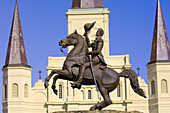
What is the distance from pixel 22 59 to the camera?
65.2 m

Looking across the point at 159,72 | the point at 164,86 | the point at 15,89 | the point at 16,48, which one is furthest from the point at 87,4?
the point at 164,86

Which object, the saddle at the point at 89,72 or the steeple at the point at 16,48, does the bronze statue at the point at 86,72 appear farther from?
the steeple at the point at 16,48

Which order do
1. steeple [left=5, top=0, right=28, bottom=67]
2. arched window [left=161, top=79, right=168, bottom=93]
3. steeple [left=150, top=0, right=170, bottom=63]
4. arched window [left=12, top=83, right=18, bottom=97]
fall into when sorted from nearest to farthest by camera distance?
arched window [left=161, top=79, right=168, bottom=93]
arched window [left=12, top=83, right=18, bottom=97]
steeple [left=150, top=0, right=170, bottom=63]
steeple [left=5, top=0, right=28, bottom=67]

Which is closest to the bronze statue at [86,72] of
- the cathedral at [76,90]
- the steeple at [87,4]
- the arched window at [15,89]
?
the cathedral at [76,90]

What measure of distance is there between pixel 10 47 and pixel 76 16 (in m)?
8.49

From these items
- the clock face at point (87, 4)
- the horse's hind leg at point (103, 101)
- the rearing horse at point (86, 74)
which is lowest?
the horse's hind leg at point (103, 101)

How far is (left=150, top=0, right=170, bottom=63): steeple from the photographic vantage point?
212 feet

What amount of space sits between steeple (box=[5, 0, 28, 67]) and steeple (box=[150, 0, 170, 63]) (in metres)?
14.1

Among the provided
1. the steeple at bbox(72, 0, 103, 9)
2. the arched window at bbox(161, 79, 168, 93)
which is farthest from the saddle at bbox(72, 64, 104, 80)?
the steeple at bbox(72, 0, 103, 9)

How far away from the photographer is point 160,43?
6525cm

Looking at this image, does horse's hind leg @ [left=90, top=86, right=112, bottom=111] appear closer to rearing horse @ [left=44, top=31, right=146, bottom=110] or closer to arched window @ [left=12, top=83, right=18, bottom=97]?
rearing horse @ [left=44, top=31, right=146, bottom=110]

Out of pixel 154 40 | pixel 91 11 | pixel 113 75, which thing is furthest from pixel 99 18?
pixel 113 75

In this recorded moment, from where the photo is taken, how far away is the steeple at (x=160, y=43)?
6469 cm

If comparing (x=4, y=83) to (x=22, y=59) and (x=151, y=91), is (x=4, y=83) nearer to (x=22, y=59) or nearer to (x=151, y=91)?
(x=22, y=59)
